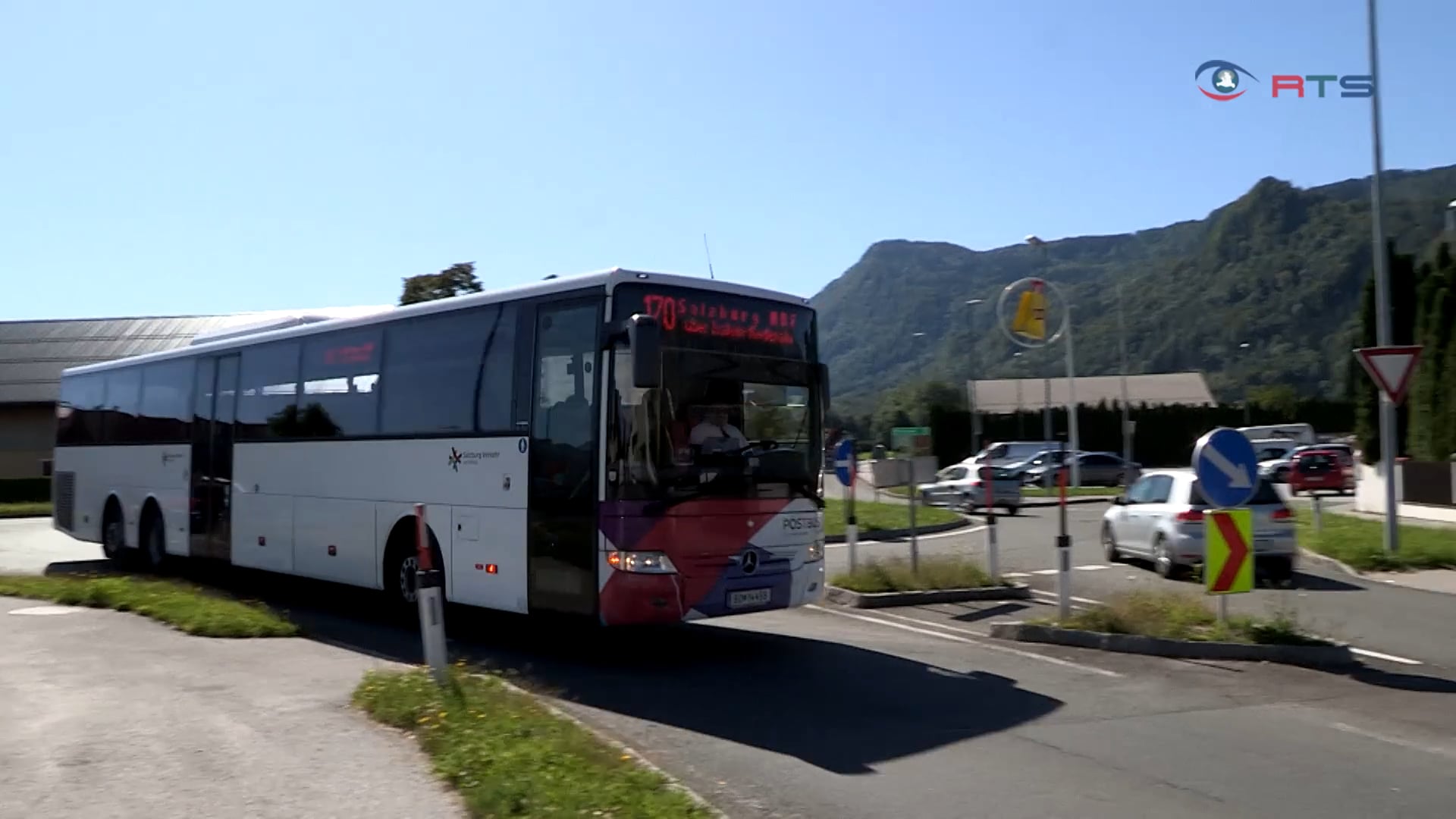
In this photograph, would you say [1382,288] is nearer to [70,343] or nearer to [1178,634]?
[1178,634]

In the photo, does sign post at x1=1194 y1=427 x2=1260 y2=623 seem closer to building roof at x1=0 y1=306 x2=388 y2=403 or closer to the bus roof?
the bus roof

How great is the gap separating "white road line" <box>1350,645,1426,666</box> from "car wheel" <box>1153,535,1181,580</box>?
5899 millimetres

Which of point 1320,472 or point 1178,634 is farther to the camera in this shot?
point 1320,472

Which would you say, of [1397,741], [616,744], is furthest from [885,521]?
[616,744]

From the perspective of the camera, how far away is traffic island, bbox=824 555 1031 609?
50.6 feet

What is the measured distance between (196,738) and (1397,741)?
7601mm

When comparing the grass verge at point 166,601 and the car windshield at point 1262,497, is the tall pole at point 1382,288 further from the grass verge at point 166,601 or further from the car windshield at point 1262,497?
the grass verge at point 166,601

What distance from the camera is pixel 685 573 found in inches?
411

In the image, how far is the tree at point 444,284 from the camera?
111 ft

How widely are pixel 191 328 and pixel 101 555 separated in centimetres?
4105

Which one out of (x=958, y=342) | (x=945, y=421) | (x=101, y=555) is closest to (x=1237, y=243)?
(x=958, y=342)

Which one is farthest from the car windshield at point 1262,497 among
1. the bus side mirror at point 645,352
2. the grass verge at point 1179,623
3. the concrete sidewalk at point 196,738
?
the concrete sidewalk at point 196,738

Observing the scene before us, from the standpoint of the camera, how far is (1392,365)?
15.7m

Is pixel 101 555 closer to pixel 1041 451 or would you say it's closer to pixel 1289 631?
pixel 1289 631
